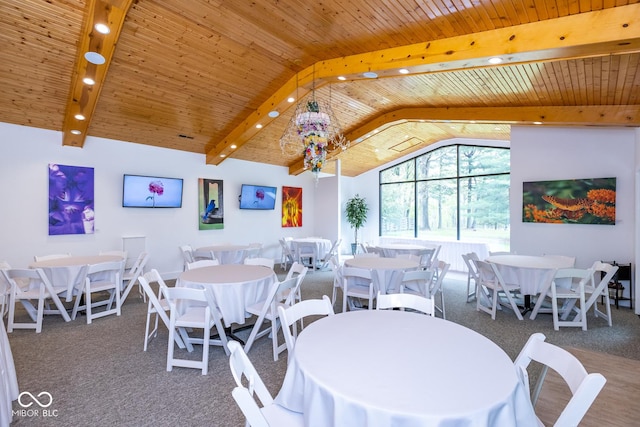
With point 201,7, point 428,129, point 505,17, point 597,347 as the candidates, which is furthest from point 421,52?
point 428,129

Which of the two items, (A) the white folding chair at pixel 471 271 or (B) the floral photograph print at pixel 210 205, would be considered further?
(B) the floral photograph print at pixel 210 205

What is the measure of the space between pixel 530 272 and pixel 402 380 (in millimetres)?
3886

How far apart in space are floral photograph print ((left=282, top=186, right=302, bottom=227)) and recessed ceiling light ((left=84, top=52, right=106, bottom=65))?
598 centimetres

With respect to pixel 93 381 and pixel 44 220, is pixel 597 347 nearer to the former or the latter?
pixel 93 381

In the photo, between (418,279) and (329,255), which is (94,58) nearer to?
(418,279)

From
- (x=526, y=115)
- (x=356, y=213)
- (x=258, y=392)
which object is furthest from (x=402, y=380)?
(x=356, y=213)

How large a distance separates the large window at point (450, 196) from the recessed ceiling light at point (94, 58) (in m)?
8.19

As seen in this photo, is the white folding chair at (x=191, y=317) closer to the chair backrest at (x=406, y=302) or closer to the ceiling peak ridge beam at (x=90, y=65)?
the chair backrest at (x=406, y=302)

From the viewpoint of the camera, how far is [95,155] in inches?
233

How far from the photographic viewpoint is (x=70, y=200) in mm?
5602

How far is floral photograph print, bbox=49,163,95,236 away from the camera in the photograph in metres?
5.43

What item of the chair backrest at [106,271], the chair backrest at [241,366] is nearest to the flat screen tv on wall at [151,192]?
the chair backrest at [106,271]

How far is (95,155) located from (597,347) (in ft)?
26.5

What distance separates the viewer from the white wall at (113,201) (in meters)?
5.12
